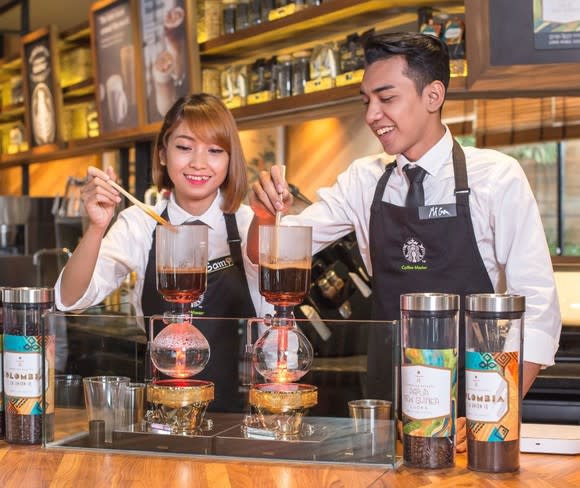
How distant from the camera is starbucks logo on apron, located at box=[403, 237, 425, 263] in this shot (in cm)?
208

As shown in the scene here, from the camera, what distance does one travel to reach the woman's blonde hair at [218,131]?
2.29 meters

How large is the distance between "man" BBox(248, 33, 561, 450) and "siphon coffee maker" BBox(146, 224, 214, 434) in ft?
1.14

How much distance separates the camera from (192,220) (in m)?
2.35

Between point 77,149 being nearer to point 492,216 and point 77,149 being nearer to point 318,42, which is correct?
point 318,42

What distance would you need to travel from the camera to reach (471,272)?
206cm

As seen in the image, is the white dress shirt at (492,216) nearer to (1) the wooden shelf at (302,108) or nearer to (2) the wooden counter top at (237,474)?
(2) the wooden counter top at (237,474)

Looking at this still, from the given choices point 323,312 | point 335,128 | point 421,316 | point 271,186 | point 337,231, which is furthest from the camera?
point 335,128

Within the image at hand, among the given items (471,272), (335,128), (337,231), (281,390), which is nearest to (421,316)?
(281,390)

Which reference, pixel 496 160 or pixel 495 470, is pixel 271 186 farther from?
pixel 495 470

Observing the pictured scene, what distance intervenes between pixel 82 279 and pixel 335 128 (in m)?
2.24

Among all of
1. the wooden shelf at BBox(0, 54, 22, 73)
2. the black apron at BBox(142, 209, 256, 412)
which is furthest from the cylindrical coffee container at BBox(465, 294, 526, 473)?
the wooden shelf at BBox(0, 54, 22, 73)

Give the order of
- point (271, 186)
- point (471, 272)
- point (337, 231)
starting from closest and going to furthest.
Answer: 1. point (271, 186)
2. point (471, 272)
3. point (337, 231)

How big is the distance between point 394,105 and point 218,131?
0.44 meters

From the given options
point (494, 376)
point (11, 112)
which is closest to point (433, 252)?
point (494, 376)
